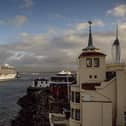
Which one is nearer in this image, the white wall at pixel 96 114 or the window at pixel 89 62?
the white wall at pixel 96 114

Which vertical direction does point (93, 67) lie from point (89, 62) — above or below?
below

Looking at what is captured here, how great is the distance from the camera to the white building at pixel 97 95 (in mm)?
18125

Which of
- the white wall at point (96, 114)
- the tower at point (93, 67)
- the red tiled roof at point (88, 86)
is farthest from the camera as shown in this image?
the tower at point (93, 67)

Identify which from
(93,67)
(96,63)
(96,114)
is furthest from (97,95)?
(96,63)

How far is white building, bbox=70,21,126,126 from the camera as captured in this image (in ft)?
59.5

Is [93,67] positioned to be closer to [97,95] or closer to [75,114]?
[97,95]

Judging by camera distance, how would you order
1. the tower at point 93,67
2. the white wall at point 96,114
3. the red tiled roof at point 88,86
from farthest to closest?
the tower at point 93,67 → the red tiled roof at point 88,86 → the white wall at point 96,114

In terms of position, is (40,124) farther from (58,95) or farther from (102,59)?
(58,95)

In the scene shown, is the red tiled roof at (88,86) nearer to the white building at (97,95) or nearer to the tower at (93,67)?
the white building at (97,95)

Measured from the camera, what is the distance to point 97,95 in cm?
1850

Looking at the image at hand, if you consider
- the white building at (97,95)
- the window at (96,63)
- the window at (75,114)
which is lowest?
the window at (75,114)

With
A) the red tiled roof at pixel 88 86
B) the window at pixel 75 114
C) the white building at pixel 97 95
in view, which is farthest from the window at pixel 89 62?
the window at pixel 75 114

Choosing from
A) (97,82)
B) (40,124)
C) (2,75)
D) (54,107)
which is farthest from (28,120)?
(2,75)

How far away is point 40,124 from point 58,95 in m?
17.8
